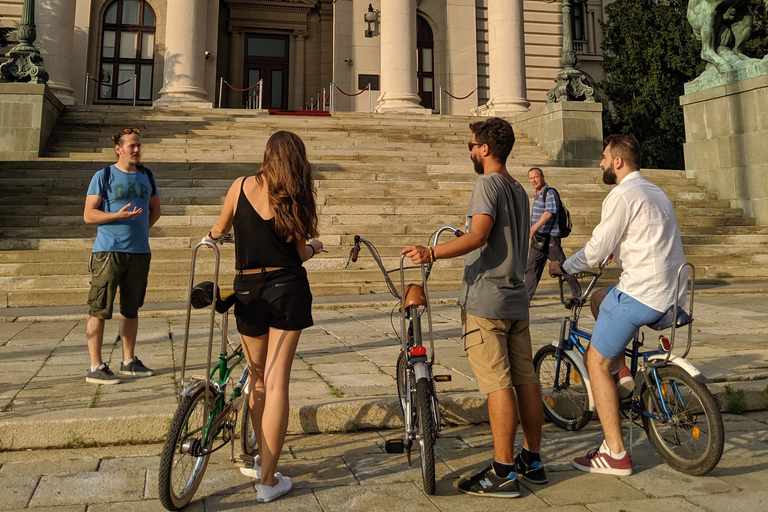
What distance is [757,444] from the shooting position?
431 centimetres

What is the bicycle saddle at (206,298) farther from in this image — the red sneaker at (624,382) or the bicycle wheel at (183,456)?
the red sneaker at (624,382)

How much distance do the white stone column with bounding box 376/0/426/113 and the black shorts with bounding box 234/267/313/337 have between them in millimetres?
19831

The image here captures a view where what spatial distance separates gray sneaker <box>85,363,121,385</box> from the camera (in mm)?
5277

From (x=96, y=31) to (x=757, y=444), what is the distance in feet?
89.9

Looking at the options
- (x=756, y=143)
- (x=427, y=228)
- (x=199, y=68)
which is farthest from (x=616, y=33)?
(x=427, y=228)

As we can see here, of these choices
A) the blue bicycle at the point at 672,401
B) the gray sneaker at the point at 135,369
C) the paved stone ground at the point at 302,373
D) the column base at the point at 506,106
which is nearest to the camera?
the blue bicycle at the point at 672,401

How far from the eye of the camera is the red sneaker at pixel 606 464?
3.77m

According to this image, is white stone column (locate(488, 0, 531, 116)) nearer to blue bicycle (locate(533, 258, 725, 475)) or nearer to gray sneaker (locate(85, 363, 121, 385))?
gray sneaker (locate(85, 363, 121, 385))

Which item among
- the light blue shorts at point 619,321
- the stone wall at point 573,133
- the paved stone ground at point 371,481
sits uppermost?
the stone wall at point 573,133

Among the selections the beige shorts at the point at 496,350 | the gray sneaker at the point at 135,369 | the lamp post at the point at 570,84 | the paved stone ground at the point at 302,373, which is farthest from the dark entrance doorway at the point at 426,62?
the beige shorts at the point at 496,350

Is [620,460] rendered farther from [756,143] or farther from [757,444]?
[756,143]

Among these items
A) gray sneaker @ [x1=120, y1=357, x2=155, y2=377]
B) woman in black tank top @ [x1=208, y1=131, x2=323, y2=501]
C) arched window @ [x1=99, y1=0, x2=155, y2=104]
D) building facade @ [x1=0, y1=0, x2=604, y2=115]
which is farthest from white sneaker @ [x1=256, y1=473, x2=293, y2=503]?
arched window @ [x1=99, y1=0, x2=155, y2=104]

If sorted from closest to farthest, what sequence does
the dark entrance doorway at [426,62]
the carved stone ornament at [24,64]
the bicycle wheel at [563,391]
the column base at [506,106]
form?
the bicycle wheel at [563,391] → the carved stone ornament at [24,64] → the column base at [506,106] → the dark entrance doorway at [426,62]

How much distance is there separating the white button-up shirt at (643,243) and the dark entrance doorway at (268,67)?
1114 inches
